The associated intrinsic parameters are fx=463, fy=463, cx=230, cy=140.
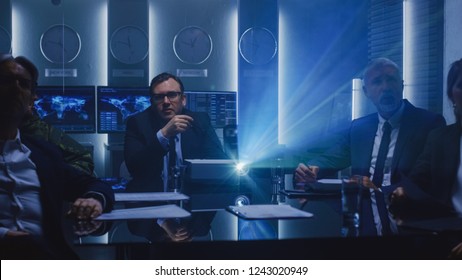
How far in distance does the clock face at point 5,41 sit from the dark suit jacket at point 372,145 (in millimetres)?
1545

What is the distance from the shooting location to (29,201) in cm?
146

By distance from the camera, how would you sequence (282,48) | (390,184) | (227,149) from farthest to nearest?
(282,48) → (227,149) → (390,184)

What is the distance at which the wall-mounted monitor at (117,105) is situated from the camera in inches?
95.6

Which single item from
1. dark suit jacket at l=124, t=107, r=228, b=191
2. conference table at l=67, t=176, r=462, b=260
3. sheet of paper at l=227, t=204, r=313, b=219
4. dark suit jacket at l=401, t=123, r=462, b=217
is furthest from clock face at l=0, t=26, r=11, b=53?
dark suit jacket at l=401, t=123, r=462, b=217

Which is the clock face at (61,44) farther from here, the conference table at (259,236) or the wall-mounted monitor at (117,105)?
the conference table at (259,236)

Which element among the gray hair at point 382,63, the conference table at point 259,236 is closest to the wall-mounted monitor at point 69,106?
the conference table at point 259,236

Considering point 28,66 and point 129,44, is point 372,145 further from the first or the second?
point 28,66

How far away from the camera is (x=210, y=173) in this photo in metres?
1.91

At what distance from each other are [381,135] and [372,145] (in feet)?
0.21

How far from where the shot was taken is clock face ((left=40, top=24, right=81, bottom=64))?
237cm
